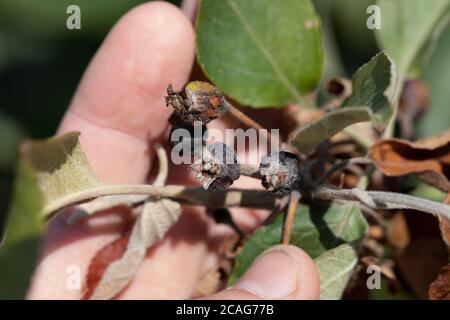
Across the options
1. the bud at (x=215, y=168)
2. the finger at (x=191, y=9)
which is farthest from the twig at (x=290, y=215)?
the finger at (x=191, y=9)

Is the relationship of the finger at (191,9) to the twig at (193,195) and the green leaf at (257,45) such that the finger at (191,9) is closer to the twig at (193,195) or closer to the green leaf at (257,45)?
the green leaf at (257,45)

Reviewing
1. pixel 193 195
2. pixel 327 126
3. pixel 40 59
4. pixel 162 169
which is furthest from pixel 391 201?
pixel 40 59

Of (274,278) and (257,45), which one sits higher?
→ (257,45)

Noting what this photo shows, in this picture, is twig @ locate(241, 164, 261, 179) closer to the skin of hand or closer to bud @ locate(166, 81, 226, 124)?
bud @ locate(166, 81, 226, 124)

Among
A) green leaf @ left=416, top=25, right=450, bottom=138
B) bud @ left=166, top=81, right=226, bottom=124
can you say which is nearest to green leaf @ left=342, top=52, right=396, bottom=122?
bud @ left=166, top=81, right=226, bottom=124

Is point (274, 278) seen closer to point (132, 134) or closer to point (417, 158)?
point (417, 158)
